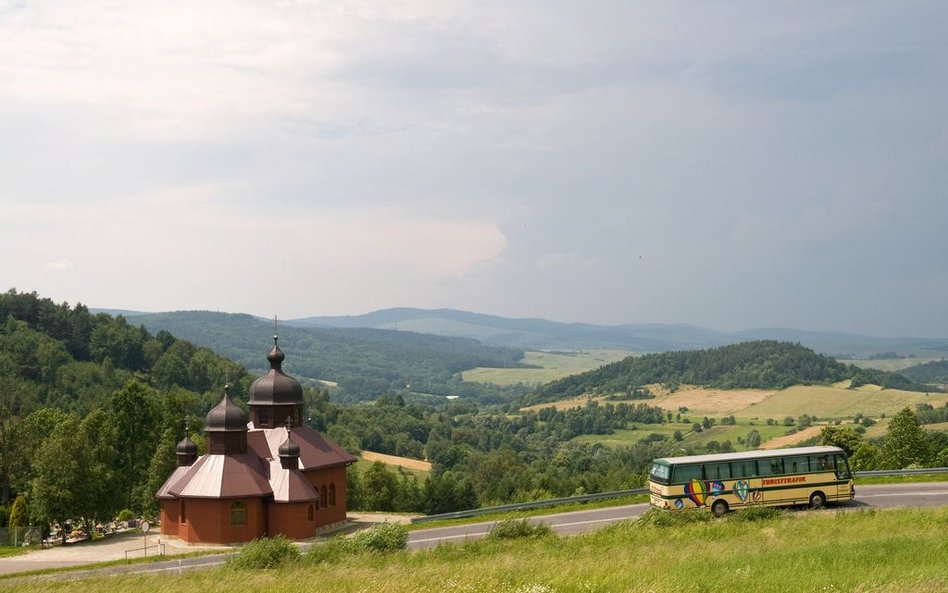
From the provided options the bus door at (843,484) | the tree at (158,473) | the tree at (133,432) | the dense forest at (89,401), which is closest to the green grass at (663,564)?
the bus door at (843,484)

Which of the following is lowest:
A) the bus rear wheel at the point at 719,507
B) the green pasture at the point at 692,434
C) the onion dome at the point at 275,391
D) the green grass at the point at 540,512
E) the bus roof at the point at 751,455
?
the green pasture at the point at 692,434

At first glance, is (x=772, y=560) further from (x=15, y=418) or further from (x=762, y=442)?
(x=762, y=442)

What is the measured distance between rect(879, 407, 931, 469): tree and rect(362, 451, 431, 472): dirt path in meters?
74.1

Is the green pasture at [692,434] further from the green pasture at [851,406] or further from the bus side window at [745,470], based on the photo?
the bus side window at [745,470]

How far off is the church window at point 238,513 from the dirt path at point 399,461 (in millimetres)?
87209

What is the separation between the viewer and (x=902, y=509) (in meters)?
35.4

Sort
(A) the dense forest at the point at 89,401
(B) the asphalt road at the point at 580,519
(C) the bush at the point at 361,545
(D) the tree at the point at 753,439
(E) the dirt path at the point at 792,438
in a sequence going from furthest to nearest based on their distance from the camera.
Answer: (D) the tree at the point at 753,439
(E) the dirt path at the point at 792,438
(A) the dense forest at the point at 89,401
(B) the asphalt road at the point at 580,519
(C) the bush at the point at 361,545

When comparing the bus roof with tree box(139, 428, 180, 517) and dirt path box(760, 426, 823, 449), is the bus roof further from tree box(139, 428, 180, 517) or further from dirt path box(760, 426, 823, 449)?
dirt path box(760, 426, 823, 449)

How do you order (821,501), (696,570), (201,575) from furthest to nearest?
(821,501), (201,575), (696,570)

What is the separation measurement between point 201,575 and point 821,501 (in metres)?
27.3

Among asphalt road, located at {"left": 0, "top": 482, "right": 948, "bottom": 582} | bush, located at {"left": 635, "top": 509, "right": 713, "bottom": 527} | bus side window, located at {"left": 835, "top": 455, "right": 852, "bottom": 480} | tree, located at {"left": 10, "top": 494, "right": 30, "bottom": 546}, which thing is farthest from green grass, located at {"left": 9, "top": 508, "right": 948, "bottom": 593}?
tree, located at {"left": 10, "top": 494, "right": 30, "bottom": 546}

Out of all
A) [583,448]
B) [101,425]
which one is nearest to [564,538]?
[101,425]

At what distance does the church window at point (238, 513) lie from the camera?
4650 cm

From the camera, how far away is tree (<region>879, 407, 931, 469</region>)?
75.9 metres
